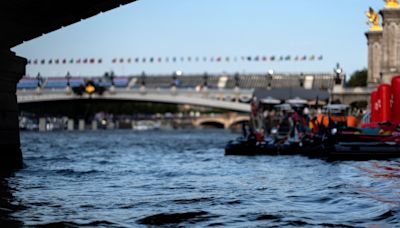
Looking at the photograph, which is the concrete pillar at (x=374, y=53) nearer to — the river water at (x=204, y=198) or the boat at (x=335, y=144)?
the boat at (x=335, y=144)

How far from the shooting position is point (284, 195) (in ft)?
68.5

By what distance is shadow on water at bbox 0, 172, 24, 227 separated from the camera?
15.5 metres

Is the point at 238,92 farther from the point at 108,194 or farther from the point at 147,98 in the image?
the point at 108,194

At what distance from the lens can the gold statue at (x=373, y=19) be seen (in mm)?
116675

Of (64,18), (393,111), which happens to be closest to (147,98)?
(393,111)

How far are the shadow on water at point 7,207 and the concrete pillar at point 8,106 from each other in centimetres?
296

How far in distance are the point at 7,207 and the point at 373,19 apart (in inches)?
4183

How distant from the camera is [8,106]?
2770 cm

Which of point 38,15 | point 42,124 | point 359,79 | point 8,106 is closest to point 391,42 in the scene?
point 359,79

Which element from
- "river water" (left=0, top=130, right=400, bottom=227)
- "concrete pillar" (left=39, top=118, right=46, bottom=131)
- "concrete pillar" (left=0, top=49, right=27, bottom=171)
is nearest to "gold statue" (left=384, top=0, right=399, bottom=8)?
"river water" (left=0, top=130, right=400, bottom=227)

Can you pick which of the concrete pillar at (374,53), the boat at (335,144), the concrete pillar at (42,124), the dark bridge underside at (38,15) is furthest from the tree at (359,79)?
the dark bridge underside at (38,15)

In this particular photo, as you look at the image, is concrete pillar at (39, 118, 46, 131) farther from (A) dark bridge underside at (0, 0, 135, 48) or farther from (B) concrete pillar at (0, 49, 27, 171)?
(B) concrete pillar at (0, 49, 27, 171)

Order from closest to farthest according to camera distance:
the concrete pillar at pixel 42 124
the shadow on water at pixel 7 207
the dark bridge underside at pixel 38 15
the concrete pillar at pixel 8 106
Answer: the shadow on water at pixel 7 207 < the dark bridge underside at pixel 38 15 < the concrete pillar at pixel 8 106 < the concrete pillar at pixel 42 124

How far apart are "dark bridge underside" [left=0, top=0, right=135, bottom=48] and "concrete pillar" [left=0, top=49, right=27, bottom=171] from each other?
0.55 metres
